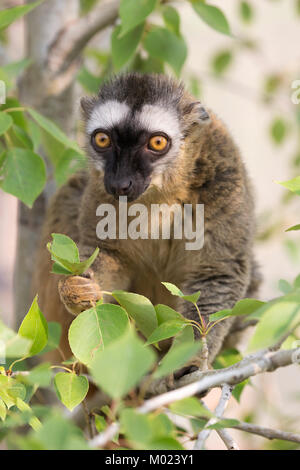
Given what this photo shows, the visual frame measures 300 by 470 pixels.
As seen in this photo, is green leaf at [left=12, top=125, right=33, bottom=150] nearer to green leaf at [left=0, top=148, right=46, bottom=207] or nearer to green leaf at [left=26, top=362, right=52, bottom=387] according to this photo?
green leaf at [left=0, top=148, right=46, bottom=207]

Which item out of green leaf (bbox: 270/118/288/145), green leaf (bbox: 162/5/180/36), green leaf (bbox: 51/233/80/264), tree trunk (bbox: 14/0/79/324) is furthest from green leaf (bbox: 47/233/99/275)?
green leaf (bbox: 270/118/288/145)

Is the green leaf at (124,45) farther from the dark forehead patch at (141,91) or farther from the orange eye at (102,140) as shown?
the orange eye at (102,140)

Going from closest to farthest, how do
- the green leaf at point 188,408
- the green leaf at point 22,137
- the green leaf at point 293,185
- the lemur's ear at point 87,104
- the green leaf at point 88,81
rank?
1. the green leaf at point 188,408
2. the green leaf at point 293,185
3. the green leaf at point 22,137
4. the lemur's ear at point 87,104
5. the green leaf at point 88,81

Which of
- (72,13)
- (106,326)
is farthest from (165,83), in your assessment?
(106,326)

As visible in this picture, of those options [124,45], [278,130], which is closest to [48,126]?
[124,45]

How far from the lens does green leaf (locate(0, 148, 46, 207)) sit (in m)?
2.45

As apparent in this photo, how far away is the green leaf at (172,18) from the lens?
3.10 meters

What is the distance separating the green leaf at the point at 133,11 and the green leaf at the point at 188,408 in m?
1.66

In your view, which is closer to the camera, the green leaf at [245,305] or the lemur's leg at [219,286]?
the green leaf at [245,305]

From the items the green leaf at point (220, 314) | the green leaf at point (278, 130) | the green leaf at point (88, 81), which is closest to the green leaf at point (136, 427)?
the green leaf at point (220, 314)

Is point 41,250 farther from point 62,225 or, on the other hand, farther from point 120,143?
point 120,143

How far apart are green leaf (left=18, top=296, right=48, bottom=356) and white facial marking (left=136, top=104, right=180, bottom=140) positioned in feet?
4.23

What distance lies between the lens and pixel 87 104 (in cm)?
329

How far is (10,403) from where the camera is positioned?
6.08 feet
